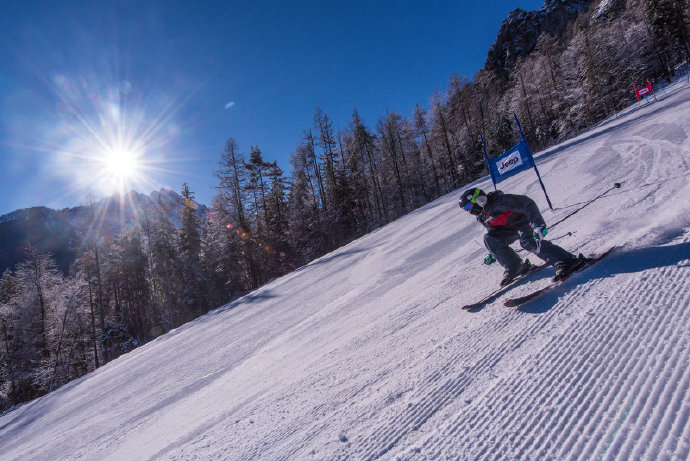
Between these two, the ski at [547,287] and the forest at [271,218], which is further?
the forest at [271,218]

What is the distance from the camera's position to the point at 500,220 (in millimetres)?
3607

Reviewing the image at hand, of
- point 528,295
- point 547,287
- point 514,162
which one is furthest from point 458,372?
point 514,162

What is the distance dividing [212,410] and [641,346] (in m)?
4.21

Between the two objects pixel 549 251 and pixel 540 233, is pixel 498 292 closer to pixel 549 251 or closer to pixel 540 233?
pixel 549 251

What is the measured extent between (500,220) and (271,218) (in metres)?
27.1

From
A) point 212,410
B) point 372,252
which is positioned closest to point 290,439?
point 212,410

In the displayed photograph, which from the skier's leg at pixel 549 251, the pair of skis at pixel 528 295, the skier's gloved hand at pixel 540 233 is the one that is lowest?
the pair of skis at pixel 528 295

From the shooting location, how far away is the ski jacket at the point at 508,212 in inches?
135

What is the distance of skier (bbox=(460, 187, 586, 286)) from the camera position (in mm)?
3359

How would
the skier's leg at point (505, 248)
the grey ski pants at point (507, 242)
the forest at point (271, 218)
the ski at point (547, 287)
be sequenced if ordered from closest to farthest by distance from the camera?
1. the ski at point (547, 287)
2. the grey ski pants at point (507, 242)
3. the skier's leg at point (505, 248)
4. the forest at point (271, 218)

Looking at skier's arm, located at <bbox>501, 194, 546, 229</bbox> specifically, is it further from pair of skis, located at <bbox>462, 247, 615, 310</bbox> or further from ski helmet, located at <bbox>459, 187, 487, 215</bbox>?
pair of skis, located at <bbox>462, 247, 615, 310</bbox>

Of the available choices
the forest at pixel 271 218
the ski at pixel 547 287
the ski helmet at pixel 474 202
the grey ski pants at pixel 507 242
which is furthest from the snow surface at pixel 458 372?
the forest at pixel 271 218

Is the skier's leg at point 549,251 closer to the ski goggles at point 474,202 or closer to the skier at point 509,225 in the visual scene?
the skier at point 509,225

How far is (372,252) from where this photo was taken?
32.9 feet
